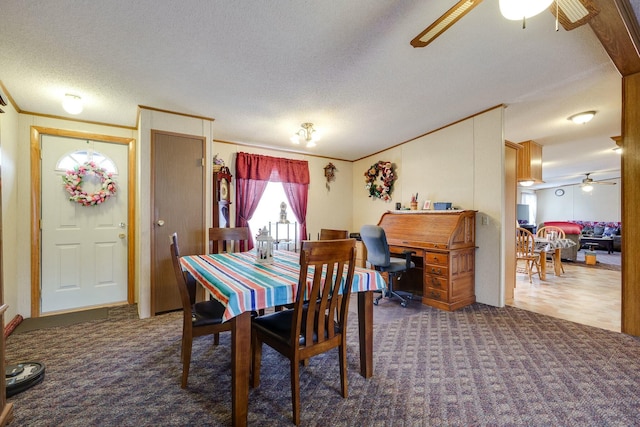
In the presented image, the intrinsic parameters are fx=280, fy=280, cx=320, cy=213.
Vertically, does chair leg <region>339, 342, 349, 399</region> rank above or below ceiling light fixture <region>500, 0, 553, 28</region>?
below

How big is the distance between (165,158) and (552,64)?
3878mm

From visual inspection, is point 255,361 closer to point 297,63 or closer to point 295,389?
point 295,389

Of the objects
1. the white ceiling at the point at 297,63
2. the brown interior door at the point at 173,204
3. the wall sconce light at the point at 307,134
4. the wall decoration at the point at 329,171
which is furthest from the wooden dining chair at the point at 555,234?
the brown interior door at the point at 173,204

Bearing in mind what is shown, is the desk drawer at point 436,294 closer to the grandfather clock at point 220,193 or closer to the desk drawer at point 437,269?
the desk drawer at point 437,269

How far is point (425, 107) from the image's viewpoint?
129 inches

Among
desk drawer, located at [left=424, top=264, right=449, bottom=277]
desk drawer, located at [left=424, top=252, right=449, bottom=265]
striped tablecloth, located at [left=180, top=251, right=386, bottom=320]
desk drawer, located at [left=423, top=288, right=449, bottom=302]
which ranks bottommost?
desk drawer, located at [left=423, top=288, right=449, bottom=302]

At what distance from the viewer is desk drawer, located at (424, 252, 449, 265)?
10.6ft

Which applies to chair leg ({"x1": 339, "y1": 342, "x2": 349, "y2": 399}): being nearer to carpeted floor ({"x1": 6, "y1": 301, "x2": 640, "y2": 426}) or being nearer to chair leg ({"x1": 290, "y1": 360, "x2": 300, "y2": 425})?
carpeted floor ({"x1": 6, "y1": 301, "x2": 640, "y2": 426})

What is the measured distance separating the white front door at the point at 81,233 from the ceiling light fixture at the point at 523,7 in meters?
4.18

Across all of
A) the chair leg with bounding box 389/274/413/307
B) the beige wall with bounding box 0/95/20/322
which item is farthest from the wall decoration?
the beige wall with bounding box 0/95/20/322

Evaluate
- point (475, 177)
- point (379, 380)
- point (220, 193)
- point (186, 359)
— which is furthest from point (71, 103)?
point (475, 177)

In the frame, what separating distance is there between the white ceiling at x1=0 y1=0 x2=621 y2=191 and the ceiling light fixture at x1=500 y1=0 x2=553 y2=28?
Answer: 0.56 m

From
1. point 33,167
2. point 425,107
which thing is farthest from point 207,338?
point 425,107

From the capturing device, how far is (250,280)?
5.47 feet
